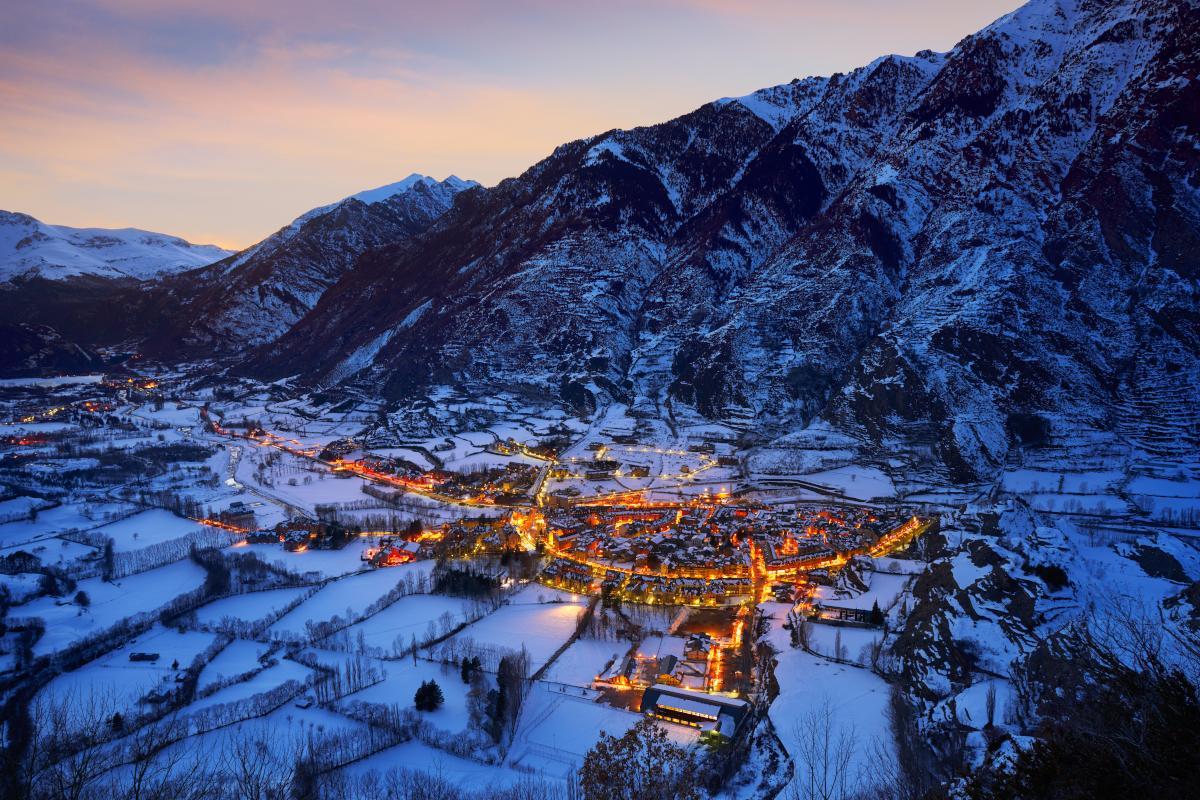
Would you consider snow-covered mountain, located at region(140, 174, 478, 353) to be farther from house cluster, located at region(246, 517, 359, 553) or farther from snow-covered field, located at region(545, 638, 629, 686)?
snow-covered field, located at region(545, 638, 629, 686)

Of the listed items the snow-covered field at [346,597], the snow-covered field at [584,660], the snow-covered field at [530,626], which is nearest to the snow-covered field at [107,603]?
the snow-covered field at [346,597]

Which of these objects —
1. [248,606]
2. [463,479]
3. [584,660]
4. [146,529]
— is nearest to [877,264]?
[463,479]

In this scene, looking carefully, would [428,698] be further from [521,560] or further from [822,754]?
[521,560]

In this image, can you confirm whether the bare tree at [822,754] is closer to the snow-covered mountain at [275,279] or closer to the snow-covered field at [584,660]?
the snow-covered field at [584,660]

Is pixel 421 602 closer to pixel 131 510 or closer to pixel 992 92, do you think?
pixel 131 510

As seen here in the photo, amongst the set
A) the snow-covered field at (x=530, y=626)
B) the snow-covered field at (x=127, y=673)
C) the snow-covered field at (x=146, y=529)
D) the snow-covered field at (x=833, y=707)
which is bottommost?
the snow-covered field at (x=127, y=673)

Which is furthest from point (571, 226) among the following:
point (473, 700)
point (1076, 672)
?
point (1076, 672)
